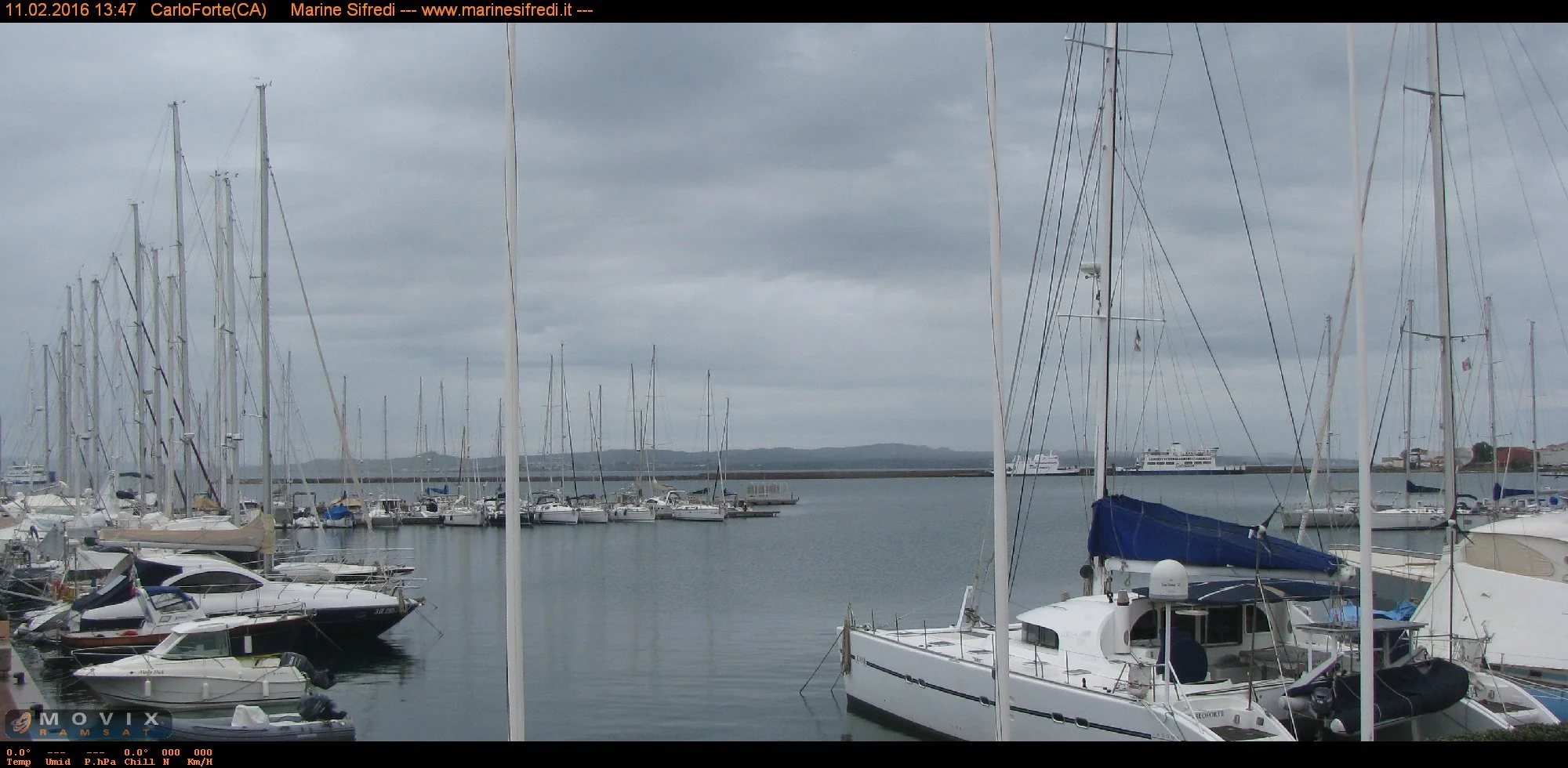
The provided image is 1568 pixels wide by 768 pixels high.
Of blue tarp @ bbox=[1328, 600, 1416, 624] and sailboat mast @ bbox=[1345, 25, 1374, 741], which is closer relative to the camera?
sailboat mast @ bbox=[1345, 25, 1374, 741]

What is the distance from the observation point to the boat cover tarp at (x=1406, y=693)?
15.7m

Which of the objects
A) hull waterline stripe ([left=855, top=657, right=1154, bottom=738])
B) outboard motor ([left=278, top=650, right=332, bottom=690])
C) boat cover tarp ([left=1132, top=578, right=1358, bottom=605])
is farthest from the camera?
outboard motor ([left=278, top=650, right=332, bottom=690])

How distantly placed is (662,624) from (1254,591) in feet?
80.9

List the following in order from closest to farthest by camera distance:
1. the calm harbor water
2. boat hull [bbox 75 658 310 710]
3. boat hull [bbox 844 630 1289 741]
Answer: boat hull [bbox 844 630 1289 741]
boat hull [bbox 75 658 310 710]
the calm harbor water

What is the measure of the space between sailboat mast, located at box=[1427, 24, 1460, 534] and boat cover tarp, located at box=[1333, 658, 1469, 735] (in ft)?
21.2

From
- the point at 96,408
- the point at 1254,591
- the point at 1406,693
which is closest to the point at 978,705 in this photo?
the point at 1254,591

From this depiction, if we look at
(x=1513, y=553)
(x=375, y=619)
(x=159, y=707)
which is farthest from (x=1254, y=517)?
(x=159, y=707)

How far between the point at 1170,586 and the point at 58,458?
218 ft

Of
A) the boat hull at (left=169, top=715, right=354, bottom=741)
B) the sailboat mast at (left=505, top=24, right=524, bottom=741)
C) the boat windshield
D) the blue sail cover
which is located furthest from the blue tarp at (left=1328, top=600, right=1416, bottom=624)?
the boat windshield

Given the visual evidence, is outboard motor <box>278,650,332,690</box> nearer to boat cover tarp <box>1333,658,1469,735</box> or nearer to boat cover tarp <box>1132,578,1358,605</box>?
boat cover tarp <box>1132,578,1358,605</box>

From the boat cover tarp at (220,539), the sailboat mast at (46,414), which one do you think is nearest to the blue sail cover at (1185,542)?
the boat cover tarp at (220,539)

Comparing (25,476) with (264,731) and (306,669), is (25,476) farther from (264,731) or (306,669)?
(264,731)

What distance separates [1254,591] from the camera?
1862 centimetres

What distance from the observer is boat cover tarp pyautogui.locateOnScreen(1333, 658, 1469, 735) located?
15695mm
